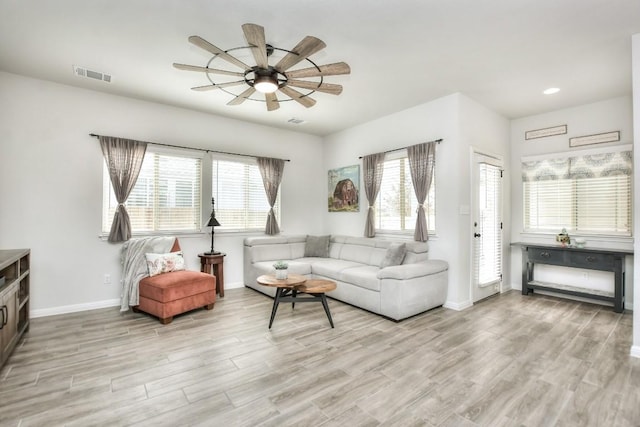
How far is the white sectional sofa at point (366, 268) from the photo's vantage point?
3.73 m

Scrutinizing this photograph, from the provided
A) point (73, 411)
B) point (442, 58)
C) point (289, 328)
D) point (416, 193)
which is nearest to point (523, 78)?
point (442, 58)

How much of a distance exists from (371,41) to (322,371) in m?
2.99

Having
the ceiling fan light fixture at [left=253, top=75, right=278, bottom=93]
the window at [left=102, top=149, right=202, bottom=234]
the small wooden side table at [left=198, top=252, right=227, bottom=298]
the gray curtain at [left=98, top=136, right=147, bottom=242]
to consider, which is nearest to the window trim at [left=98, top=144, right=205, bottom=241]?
the window at [left=102, top=149, right=202, bottom=234]

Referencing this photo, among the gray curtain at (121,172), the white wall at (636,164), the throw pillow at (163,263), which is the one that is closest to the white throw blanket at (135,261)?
the throw pillow at (163,263)

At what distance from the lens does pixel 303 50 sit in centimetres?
239

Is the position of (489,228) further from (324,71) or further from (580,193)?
(324,71)

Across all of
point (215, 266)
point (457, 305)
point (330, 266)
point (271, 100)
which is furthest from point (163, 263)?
point (457, 305)

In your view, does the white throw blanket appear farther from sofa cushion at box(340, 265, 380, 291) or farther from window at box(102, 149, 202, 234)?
sofa cushion at box(340, 265, 380, 291)

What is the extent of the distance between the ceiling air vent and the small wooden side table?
2.62 m

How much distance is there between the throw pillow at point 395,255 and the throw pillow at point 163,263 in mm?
2848

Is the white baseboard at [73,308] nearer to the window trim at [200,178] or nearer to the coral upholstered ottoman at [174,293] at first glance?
the coral upholstered ottoman at [174,293]

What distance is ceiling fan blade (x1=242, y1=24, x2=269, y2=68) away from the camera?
211 cm

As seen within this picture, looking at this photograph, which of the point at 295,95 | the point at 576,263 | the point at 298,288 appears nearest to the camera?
the point at 295,95

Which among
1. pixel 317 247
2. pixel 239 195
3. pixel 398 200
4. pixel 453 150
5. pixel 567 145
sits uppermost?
pixel 567 145
